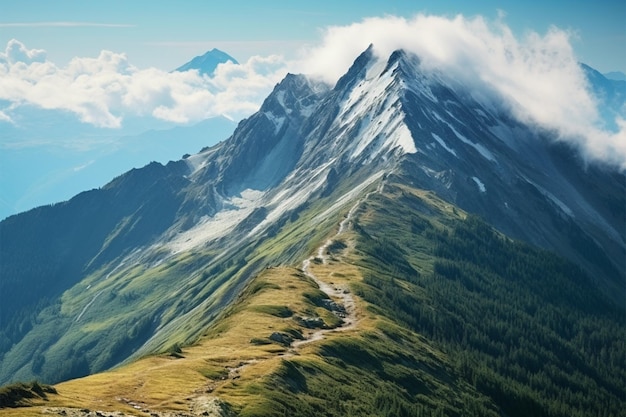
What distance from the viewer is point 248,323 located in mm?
176750

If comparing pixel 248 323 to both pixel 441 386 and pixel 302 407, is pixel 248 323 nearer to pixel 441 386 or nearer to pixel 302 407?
pixel 441 386

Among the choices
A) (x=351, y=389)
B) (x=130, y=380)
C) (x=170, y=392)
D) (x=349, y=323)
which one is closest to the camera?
(x=170, y=392)

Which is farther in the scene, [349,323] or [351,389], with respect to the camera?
[349,323]

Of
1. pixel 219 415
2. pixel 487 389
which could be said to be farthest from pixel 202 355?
pixel 487 389

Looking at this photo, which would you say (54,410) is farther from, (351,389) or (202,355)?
(351,389)

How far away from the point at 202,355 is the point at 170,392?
35.6m

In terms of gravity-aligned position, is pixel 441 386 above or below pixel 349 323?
below

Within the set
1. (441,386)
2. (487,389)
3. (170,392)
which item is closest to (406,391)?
(441,386)

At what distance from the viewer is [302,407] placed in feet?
371

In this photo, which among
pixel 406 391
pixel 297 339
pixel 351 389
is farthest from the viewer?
pixel 297 339

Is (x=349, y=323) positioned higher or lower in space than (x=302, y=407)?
higher

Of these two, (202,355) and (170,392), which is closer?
(170,392)

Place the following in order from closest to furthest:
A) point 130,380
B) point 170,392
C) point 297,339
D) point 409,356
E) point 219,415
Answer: point 219,415 → point 170,392 → point 130,380 → point 297,339 → point 409,356

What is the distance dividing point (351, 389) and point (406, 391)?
24.0 metres
